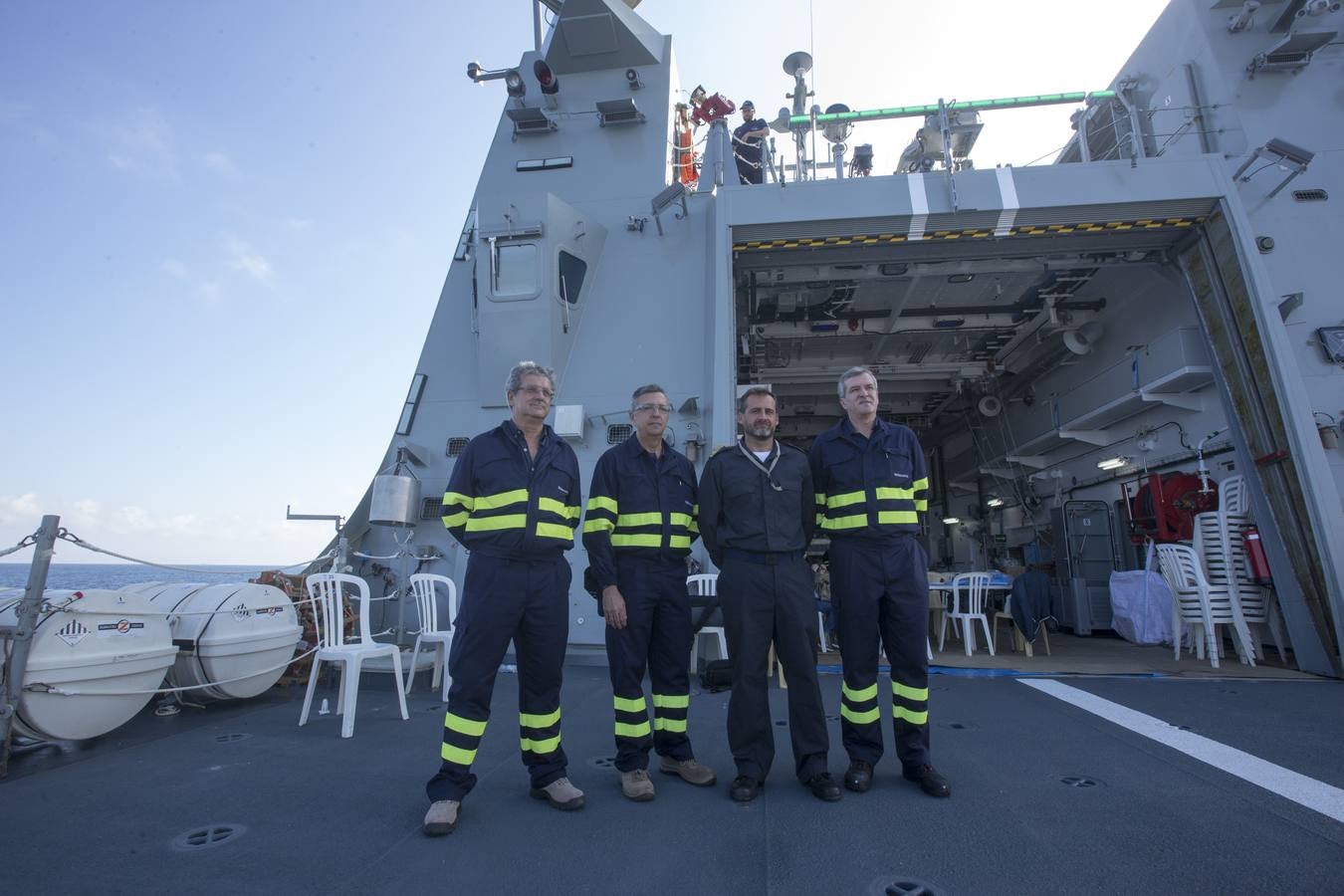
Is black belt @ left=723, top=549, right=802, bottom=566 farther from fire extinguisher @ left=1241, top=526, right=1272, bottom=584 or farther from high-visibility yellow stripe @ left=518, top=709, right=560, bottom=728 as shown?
fire extinguisher @ left=1241, top=526, right=1272, bottom=584

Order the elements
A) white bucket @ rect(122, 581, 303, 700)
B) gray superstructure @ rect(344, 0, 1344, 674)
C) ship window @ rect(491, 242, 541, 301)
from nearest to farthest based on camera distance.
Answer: white bucket @ rect(122, 581, 303, 700)
gray superstructure @ rect(344, 0, 1344, 674)
ship window @ rect(491, 242, 541, 301)

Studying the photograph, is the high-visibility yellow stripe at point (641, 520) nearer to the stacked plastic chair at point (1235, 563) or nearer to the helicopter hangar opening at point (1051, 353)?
the helicopter hangar opening at point (1051, 353)

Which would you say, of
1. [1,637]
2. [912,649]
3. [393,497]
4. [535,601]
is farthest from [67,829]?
[393,497]

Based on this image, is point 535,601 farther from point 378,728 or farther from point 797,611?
point 378,728

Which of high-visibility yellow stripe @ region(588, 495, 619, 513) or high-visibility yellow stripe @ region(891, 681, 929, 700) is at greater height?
high-visibility yellow stripe @ region(588, 495, 619, 513)

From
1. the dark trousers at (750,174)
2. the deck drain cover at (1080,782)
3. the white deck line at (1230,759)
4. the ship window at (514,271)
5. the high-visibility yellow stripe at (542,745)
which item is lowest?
the deck drain cover at (1080,782)

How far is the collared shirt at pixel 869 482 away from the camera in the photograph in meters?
2.78

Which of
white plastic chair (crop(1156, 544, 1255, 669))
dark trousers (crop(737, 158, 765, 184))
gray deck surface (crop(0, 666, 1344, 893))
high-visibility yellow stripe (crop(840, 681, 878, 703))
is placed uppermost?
dark trousers (crop(737, 158, 765, 184))

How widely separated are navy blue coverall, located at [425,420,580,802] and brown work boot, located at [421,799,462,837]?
140mm

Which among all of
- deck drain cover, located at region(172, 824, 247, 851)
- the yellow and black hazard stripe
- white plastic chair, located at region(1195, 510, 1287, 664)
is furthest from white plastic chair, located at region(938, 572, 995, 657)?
deck drain cover, located at region(172, 824, 247, 851)

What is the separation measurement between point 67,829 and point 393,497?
11.8 feet

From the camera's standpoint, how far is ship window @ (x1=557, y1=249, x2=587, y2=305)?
6.35m

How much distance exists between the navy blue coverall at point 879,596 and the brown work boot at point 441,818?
5.00ft

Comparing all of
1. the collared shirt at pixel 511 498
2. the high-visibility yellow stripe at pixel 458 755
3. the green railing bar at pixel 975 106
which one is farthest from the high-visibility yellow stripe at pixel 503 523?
the green railing bar at pixel 975 106
